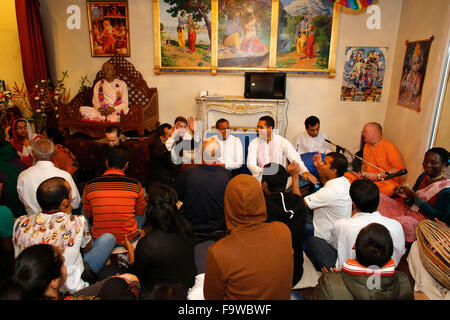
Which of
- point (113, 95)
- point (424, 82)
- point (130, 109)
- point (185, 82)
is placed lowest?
point (130, 109)

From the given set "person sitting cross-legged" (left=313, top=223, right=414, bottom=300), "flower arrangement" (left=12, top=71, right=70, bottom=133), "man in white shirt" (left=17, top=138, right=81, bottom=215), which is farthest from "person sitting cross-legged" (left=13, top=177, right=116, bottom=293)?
"flower arrangement" (left=12, top=71, right=70, bottom=133)

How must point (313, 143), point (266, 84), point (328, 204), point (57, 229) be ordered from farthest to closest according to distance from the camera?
1. point (266, 84)
2. point (313, 143)
3. point (328, 204)
4. point (57, 229)

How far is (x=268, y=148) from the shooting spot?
407 centimetres

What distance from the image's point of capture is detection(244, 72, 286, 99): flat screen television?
204 inches

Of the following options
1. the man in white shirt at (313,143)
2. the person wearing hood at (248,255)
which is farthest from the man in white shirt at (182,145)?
the person wearing hood at (248,255)

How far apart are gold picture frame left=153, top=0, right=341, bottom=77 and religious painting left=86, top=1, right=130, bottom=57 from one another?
563 millimetres

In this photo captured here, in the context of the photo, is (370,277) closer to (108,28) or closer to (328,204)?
(328,204)

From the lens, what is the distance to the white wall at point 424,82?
12.1 feet

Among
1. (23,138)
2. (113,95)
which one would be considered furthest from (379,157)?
(23,138)

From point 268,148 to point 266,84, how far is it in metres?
1.59

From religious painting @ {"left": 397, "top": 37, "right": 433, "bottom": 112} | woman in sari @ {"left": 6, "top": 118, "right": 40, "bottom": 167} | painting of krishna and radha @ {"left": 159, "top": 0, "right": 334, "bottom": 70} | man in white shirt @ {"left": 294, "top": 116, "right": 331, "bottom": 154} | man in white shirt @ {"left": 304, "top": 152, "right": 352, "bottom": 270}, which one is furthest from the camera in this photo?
painting of krishna and radha @ {"left": 159, "top": 0, "right": 334, "bottom": 70}

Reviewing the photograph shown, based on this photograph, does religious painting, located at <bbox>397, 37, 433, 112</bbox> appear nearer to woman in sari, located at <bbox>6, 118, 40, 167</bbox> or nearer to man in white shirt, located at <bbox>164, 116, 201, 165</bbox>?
man in white shirt, located at <bbox>164, 116, 201, 165</bbox>

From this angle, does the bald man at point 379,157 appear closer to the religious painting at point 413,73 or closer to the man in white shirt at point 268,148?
the religious painting at point 413,73

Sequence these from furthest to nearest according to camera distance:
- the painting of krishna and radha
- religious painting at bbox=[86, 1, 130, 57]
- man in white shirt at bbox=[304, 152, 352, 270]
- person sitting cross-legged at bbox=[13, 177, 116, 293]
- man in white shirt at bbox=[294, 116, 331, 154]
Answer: religious painting at bbox=[86, 1, 130, 57] → the painting of krishna and radha → man in white shirt at bbox=[294, 116, 331, 154] → man in white shirt at bbox=[304, 152, 352, 270] → person sitting cross-legged at bbox=[13, 177, 116, 293]
